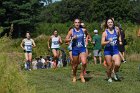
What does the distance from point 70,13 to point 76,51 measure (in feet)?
322

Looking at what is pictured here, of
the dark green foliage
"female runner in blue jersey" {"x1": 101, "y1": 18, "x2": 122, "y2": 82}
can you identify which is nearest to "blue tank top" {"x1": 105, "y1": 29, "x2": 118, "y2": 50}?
"female runner in blue jersey" {"x1": 101, "y1": 18, "x2": 122, "y2": 82}

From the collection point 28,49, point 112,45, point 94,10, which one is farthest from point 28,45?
point 94,10

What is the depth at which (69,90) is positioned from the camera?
12.8 metres

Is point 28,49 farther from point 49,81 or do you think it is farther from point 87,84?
point 87,84

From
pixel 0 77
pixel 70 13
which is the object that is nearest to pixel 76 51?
pixel 0 77

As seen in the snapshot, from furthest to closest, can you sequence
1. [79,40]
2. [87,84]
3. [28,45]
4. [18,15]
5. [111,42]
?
[18,15], [28,45], [87,84], [79,40], [111,42]

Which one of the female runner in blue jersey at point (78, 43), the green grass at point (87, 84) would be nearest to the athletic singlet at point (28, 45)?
the green grass at point (87, 84)

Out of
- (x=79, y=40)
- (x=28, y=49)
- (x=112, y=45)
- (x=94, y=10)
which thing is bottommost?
(x=28, y=49)

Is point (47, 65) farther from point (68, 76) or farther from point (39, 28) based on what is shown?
point (39, 28)

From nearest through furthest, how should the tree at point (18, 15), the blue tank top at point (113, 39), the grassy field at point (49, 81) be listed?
1. the grassy field at point (49, 81)
2. the blue tank top at point (113, 39)
3. the tree at point (18, 15)

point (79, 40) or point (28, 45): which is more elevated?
point (79, 40)

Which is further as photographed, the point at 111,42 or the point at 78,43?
the point at 78,43

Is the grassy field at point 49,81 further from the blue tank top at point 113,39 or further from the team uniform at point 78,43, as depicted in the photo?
the blue tank top at point 113,39

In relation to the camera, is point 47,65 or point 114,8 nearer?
point 47,65
